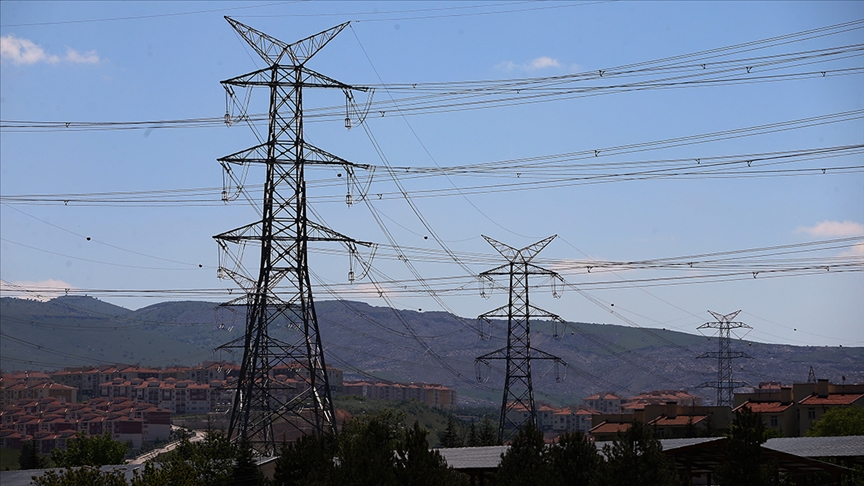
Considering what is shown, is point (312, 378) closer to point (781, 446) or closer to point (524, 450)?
point (524, 450)

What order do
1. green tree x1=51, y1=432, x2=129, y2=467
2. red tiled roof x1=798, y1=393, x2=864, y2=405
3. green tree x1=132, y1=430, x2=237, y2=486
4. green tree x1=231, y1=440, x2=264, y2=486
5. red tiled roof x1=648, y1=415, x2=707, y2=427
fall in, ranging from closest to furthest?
green tree x1=132, y1=430, x2=237, y2=486 < green tree x1=231, y1=440, x2=264, y2=486 < green tree x1=51, y1=432, x2=129, y2=467 < red tiled roof x1=798, y1=393, x2=864, y2=405 < red tiled roof x1=648, y1=415, x2=707, y2=427

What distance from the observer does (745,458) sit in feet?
120

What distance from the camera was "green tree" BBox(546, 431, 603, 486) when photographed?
127ft

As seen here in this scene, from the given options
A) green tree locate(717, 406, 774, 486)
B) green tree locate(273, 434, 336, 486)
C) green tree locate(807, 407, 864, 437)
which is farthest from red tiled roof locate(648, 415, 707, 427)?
green tree locate(717, 406, 774, 486)

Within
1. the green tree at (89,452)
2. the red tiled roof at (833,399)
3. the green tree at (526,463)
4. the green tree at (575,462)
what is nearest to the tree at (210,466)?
the green tree at (526,463)

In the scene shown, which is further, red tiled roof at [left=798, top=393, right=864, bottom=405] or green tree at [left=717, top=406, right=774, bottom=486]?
red tiled roof at [left=798, top=393, right=864, bottom=405]

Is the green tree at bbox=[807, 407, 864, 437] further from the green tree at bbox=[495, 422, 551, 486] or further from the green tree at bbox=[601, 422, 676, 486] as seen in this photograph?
the green tree at bbox=[601, 422, 676, 486]

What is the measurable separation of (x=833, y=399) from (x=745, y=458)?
284ft

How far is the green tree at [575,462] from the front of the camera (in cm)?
3856

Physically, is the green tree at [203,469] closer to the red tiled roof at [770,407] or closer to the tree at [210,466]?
the tree at [210,466]

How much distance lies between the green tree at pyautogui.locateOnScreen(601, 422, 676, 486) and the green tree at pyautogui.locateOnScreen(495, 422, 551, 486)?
7.57 feet

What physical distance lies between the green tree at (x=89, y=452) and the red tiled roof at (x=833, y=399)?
73.8m

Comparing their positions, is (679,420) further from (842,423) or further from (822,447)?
(822,447)

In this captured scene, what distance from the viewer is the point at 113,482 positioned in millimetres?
36094
